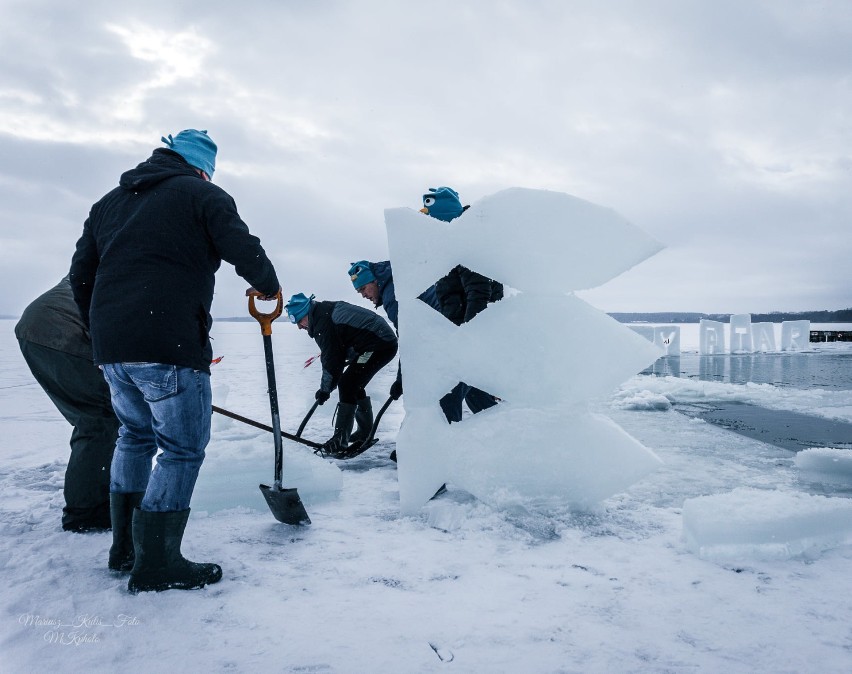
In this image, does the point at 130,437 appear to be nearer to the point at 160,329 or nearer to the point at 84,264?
the point at 160,329

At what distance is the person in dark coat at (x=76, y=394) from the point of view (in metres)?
2.48

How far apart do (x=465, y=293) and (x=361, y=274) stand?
3.37ft

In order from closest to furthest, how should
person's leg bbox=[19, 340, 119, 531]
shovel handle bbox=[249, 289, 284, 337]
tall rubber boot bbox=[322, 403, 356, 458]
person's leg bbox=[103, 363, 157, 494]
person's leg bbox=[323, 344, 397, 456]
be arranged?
person's leg bbox=[103, 363, 157, 494] → person's leg bbox=[19, 340, 119, 531] → shovel handle bbox=[249, 289, 284, 337] → tall rubber boot bbox=[322, 403, 356, 458] → person's leg bbox=[323, 344, 397, 456]

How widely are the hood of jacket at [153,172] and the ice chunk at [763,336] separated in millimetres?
22317

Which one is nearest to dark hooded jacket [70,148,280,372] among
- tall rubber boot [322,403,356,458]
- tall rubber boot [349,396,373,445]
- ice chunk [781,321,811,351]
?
tall rubber boot [322,403,356,458]

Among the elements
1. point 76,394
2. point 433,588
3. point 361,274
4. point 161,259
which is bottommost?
point 433,588

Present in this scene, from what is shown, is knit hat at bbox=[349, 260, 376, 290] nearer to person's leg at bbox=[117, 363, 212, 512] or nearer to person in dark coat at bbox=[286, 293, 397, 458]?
person in dark coat at bbox=[286, 293, 397, 458]

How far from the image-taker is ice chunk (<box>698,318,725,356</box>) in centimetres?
1942

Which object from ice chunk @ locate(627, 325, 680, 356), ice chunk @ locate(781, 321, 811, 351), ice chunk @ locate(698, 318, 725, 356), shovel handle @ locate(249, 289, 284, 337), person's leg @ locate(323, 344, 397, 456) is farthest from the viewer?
ice chunk @ locate(781, 321, 811, 351)

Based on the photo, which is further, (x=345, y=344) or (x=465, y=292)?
(x=345, y=344)

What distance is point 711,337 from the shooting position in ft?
64.8

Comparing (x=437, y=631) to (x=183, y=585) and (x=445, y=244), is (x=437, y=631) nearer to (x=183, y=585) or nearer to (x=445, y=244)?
(x=183, y=585)

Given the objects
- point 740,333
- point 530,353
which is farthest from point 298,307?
point 740,333

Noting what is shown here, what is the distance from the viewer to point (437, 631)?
5.24 ft
